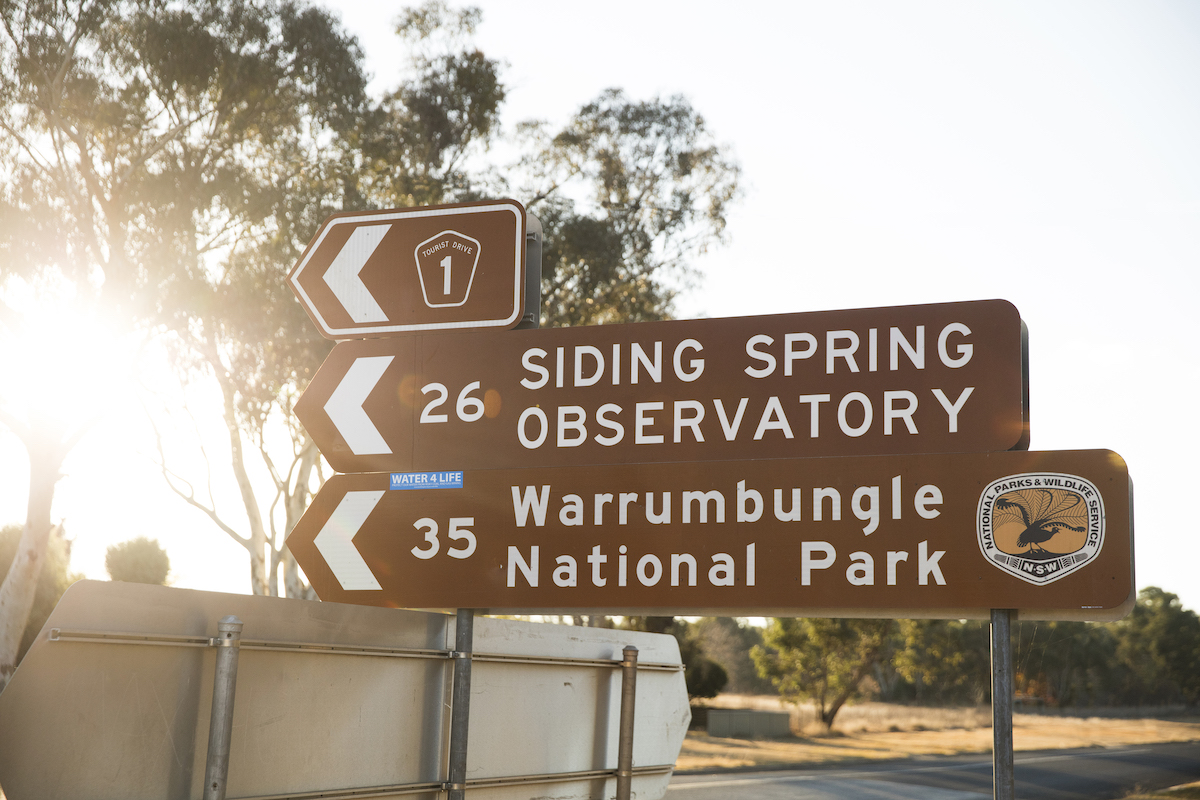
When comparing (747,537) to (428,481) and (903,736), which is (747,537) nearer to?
(428,481)

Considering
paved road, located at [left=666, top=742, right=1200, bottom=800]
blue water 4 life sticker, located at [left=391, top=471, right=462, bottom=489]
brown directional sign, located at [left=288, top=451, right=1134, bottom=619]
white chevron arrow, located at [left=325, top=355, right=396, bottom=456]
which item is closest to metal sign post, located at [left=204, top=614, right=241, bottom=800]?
brown directional sign, located at [left=288, top=451, right=1134, bottom=619]

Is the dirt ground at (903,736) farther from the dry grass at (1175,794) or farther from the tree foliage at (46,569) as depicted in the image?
the tree foliage at (46,569)

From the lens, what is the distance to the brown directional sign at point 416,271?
3.71 m

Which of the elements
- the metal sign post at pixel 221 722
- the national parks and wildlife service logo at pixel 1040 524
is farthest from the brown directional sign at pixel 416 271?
the national parks and wildlife service logo at pixel 1040 524

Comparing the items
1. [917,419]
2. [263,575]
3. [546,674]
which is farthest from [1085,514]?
[263,575]

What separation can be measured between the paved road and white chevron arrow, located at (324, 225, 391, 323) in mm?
14118

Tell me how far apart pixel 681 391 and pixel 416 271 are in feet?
3.37

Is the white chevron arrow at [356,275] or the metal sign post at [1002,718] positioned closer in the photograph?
the metal sign post at [1002,718]

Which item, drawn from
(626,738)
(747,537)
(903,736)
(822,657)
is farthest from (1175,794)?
(747,537)

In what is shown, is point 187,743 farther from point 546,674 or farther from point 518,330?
point 518,330

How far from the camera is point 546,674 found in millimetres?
3668

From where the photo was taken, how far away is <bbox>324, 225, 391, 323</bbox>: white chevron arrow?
12.6 feet

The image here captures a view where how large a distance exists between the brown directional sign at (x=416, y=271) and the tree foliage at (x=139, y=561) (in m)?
22.9

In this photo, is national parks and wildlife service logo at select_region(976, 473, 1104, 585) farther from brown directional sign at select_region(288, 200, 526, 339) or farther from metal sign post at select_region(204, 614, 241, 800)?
metal sign post at select_region(204, 614, 241, 800)
